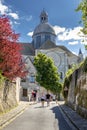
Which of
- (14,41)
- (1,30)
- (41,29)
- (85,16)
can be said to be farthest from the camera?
(41,29)

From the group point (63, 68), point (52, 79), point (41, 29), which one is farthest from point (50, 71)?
point (41, 29)

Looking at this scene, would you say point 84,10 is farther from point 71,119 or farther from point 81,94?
point 81,94

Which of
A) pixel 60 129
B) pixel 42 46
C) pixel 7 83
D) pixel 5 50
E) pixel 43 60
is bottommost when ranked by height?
pixel 60 129

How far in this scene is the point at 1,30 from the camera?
929 inches

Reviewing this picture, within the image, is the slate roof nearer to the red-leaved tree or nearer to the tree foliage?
the red-leaved tree

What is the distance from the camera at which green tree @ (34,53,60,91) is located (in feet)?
247

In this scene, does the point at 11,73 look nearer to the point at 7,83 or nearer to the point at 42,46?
the point at 7,83

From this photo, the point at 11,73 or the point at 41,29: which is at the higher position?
the point at 41,29

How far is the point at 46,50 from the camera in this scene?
99.5m

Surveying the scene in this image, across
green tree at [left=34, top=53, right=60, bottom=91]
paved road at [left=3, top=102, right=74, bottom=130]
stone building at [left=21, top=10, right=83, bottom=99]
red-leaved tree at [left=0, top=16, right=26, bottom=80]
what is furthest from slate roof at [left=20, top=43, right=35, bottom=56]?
paved road at [left=3, top=102, right=74, bottom=130]

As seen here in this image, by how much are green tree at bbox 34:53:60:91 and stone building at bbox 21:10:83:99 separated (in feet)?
18.6

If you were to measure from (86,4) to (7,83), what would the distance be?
13544 mm

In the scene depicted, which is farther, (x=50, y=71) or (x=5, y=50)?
(x=50, y=71)

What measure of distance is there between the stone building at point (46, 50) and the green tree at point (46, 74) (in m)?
5.66
